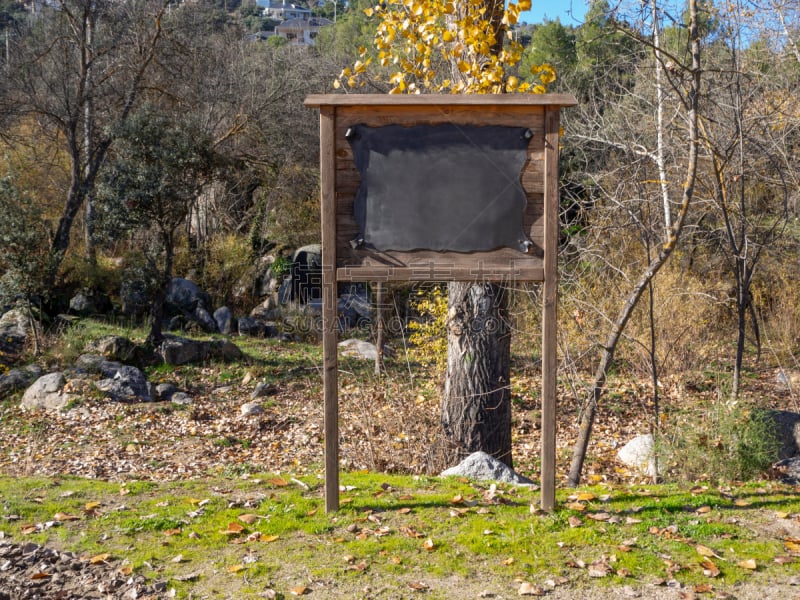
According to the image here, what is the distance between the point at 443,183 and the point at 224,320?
1357 cm

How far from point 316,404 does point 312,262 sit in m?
7.92

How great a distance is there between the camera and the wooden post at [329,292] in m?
4.82

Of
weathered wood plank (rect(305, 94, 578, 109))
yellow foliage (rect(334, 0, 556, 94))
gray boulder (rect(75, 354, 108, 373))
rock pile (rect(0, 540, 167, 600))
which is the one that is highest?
yellow foliage (rect(334, 0, 556, 94))

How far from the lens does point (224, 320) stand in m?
17.6

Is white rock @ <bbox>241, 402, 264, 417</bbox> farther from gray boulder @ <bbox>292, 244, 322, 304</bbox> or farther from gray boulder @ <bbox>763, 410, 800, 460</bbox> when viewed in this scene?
gray boulder @ <bbox>292, 244, 322, 304</bbox>

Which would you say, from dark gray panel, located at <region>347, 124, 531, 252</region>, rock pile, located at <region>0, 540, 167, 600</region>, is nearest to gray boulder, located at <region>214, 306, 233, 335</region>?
rock pile, located at <region>0, 540, 167, 600</region>

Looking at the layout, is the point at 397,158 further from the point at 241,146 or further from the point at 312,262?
the point at 241,146

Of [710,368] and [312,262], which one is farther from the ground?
[312,262]

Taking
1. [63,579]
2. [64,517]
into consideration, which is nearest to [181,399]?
[64,517]

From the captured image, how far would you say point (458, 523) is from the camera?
5008 millimetres

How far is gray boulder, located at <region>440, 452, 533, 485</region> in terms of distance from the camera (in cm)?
623

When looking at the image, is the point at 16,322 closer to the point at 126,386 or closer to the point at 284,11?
the point at 126,386

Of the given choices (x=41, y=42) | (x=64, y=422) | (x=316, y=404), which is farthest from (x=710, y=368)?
(x=41, y=42)

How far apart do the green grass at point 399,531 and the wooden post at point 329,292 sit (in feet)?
1.11
